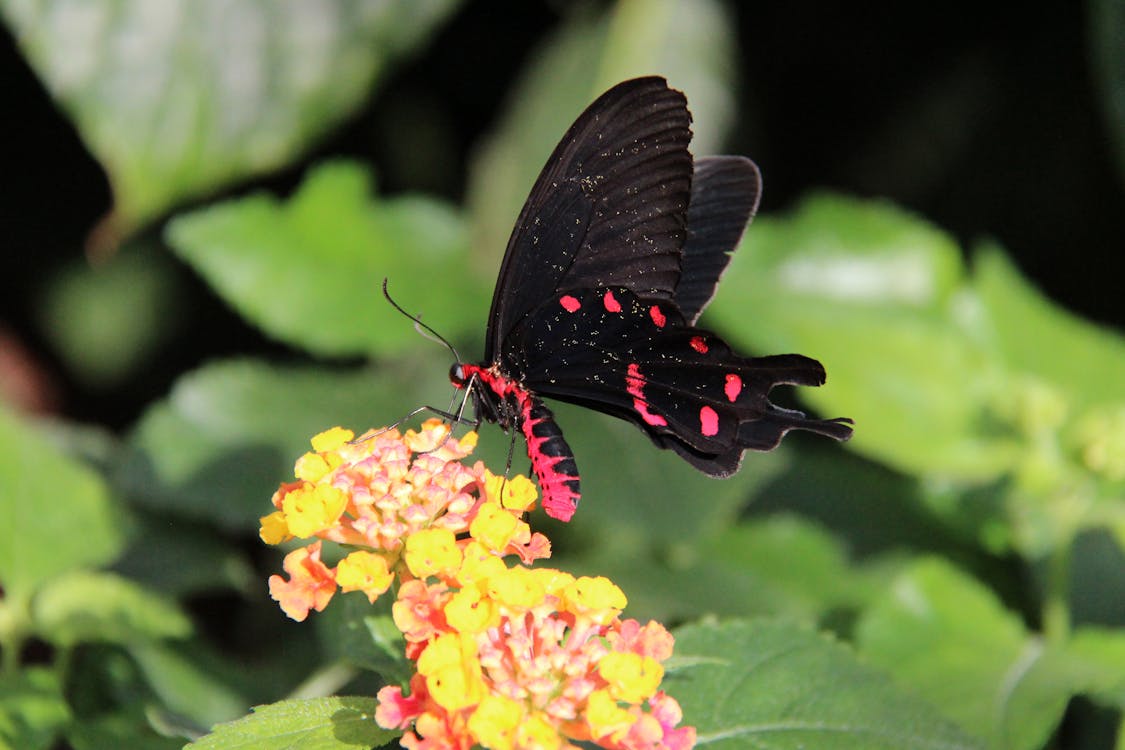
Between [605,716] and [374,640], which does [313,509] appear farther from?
Answer: [605,716]

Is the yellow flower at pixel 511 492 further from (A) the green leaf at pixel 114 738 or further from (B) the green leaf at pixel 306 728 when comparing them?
(A) the green leaf at pixel 114 738

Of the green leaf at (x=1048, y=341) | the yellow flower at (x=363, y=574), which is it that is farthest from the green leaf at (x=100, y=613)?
the green leaf at (x=1048, y=341)

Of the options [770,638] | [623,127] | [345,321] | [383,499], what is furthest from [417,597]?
[345,321]

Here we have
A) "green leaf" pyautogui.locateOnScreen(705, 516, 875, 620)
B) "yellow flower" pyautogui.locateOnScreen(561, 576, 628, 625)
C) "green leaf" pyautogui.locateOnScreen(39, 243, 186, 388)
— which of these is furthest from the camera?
"green leaf" pyautogui.locateOnScreen(39, 243, 186, 388)

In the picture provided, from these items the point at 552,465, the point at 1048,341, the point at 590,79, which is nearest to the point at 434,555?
the point at 552,465

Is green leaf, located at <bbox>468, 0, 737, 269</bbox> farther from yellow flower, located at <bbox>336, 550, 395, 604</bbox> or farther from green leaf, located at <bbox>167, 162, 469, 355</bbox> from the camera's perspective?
yellow flower, located at <bbox>336, 550, 395, 604</bbox>

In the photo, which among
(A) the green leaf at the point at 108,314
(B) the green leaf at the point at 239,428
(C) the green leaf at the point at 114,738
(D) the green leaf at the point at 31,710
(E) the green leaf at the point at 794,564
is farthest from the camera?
(A) the green leaf at the point at 108,314

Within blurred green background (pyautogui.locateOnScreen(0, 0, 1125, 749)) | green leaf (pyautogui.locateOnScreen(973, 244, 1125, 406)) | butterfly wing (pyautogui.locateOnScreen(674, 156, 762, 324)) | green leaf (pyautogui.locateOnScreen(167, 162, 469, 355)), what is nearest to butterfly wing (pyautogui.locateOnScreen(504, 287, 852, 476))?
butterfly wing (pyautogui.locateOnScreen(674, 156, 762, 324))
